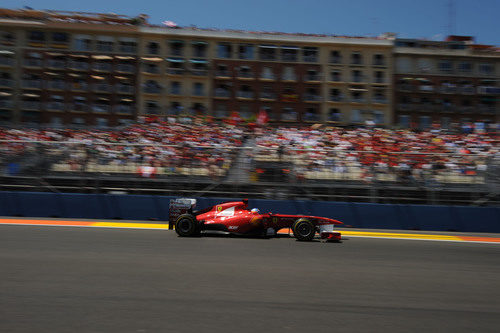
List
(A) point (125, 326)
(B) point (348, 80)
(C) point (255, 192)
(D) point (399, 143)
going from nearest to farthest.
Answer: (A) point (125, 326)
(C) point (255, 192)
(D) point (399, 143)
(B) point (348, 80)

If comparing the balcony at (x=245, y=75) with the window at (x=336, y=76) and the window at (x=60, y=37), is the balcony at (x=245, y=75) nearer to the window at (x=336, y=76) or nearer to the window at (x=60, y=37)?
the window at (x=336, y=76)

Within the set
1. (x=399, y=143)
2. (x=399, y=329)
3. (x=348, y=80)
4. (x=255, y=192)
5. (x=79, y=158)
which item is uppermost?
(x=348, y=80)

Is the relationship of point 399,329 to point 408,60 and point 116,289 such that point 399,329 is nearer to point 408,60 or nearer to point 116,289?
point 116,289

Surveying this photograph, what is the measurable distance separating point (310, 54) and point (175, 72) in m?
12.3

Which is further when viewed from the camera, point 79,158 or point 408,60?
point 408,60

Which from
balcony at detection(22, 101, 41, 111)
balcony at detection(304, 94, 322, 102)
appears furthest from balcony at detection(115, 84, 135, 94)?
balcony at detection(304, 94, 322, 102)

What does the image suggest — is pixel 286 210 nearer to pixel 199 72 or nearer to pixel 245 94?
pixel 245 94

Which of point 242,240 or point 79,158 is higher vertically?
point 79,158

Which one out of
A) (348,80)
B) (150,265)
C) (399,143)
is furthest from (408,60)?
(150,265)

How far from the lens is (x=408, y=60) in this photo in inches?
1698

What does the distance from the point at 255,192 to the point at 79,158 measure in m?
4.95

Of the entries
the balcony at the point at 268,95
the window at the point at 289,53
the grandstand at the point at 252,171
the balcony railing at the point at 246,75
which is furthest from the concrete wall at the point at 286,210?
the window at the point at 289,53

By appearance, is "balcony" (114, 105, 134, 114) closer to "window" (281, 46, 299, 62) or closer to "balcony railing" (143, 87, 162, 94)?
"balcony railing" (143, 87, 162, 94)

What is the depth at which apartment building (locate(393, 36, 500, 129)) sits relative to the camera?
1693 inches
